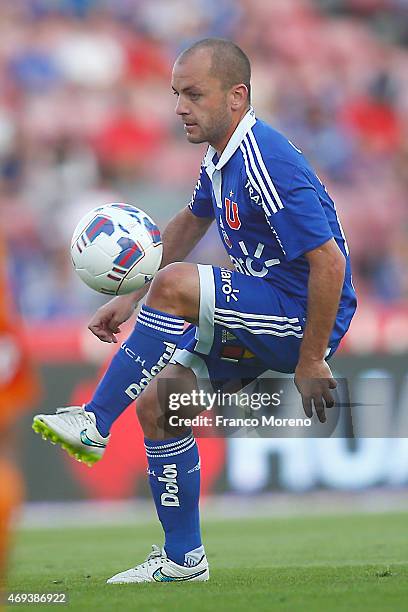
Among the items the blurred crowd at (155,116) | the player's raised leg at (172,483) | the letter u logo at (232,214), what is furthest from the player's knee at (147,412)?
the blurred crowd at (155,116)

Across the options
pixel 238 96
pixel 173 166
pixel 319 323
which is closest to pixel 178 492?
pixel 319 323

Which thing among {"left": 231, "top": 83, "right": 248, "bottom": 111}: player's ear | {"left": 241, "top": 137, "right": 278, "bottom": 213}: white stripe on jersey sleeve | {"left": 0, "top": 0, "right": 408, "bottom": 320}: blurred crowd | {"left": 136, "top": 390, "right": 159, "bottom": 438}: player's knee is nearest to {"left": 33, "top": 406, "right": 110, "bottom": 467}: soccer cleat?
{"left": 136, "top": 390, "right": 159, "bottom": 438}: player's knee

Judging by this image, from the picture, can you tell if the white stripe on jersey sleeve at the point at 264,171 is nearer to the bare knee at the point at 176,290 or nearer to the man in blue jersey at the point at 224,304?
the man in blue jersey at the point at 224,304

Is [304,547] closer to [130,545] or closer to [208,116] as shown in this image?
[130,545]

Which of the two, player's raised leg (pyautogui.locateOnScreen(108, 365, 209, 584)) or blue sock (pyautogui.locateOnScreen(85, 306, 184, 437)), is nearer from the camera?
blue sock (pyautogui.locateOnScreen(85, 306, 184, 437))

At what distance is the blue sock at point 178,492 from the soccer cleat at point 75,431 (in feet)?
1.92

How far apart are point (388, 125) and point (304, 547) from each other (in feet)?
33.2

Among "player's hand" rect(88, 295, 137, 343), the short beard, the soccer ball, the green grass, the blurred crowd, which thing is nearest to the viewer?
the green grass

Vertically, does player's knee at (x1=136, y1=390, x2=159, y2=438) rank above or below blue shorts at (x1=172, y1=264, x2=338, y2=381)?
below

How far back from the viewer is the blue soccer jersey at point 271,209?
16.7 ft

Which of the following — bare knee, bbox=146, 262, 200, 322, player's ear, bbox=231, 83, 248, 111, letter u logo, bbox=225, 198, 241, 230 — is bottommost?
bare knee, bbox=146, 262, 200, 322

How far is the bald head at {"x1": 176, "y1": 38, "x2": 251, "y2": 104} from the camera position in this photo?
5278mm

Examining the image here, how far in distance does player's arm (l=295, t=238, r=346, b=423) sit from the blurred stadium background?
5.18 metres

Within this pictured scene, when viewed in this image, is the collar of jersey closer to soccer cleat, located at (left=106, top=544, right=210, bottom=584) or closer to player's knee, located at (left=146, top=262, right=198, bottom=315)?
player's knee, located at (left=146, top=262, right=198, bottom=315)
